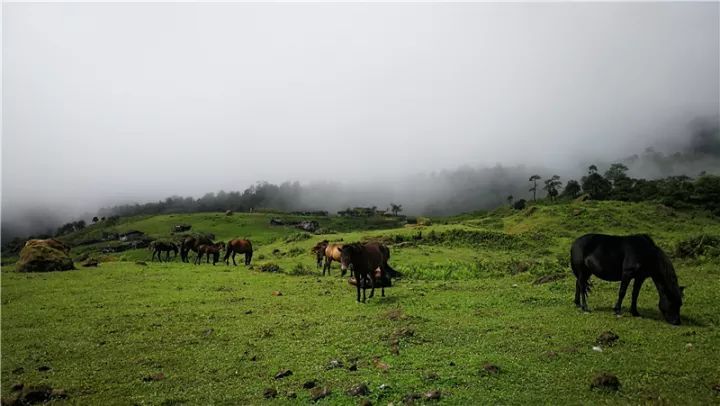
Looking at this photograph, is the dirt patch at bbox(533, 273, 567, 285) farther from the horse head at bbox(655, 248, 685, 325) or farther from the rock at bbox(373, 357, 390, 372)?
the rock at bbox(373, 357, 390, 372)

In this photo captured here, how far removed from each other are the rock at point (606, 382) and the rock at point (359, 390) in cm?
483

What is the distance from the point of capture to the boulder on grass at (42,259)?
112 feet

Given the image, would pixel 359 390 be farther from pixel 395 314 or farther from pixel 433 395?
pixel 395 314

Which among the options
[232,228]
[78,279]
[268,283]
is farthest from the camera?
[232,228]

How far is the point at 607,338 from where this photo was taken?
1213 cm

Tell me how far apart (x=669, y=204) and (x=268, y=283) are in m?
75.9

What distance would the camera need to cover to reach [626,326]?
13.5 meters

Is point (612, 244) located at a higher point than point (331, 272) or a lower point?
higher

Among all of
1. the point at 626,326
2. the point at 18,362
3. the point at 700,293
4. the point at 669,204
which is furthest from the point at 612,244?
the point at 669,204

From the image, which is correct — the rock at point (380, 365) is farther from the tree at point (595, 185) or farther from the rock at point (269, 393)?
the tree at point (595, 185)

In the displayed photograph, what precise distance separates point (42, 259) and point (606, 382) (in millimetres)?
40053

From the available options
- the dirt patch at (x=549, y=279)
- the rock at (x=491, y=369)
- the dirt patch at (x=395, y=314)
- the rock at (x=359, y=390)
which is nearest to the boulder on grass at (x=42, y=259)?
the dirt patch at (x=395, y=314)

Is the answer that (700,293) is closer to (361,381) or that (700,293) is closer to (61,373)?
(361,381)

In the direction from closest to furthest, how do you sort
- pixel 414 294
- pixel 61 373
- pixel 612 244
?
pixel 61 373
pixel 612 244
pixel 414 294
